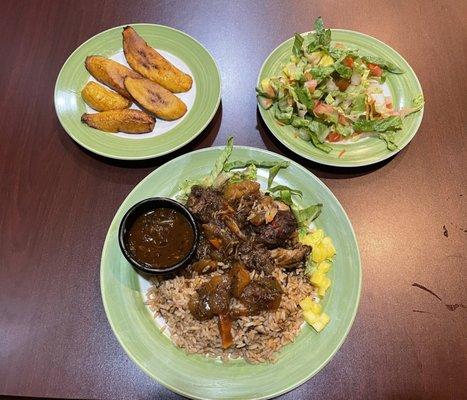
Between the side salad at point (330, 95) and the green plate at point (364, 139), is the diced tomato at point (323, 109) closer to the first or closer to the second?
the side salad at point (330, 95)

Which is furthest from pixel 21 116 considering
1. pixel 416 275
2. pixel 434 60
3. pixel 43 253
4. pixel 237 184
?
pixel 434 60

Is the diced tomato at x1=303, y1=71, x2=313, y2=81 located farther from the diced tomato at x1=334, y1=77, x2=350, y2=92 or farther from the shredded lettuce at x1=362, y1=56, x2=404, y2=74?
the shredded lettuce at x1=362, y1=56, x2=404, y2=74

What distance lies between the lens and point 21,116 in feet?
8.50

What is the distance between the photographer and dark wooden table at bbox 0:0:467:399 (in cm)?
207

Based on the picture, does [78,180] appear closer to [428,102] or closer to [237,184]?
[237,184]

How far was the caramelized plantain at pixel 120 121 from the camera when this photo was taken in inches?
92.6

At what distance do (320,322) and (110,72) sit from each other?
1673mm

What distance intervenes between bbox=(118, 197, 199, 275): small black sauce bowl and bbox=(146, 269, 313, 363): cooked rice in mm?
142

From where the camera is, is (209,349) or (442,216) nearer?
(209,349)

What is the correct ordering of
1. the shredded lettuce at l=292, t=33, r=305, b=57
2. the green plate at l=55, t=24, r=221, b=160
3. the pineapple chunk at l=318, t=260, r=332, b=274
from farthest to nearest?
the shredded lettuce at l=292, t=33, r=305, b=57 → the green plate at l=55, t=24, r=221, b=160 → the pineapple chunk at l=318, t=260, r=332, b=274

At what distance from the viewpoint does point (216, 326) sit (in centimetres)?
199

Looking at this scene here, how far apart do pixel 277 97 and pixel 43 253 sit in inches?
56.7

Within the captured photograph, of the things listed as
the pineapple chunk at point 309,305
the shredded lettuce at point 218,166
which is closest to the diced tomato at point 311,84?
the shredded lettuce at point 218,166

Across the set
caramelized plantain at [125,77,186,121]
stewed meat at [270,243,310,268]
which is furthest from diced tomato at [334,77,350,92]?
stewed meat at [270,243,310,268]
